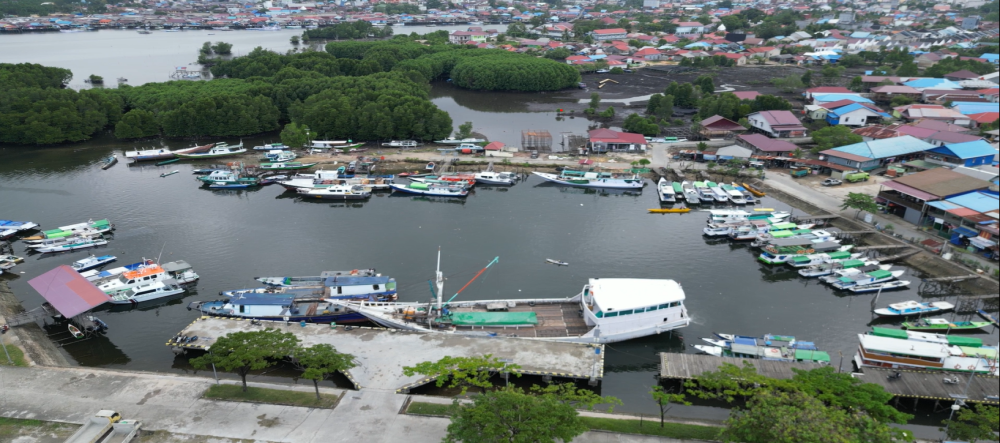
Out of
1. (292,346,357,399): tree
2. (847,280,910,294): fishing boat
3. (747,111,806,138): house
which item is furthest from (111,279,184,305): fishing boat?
(747,111,806,138): house

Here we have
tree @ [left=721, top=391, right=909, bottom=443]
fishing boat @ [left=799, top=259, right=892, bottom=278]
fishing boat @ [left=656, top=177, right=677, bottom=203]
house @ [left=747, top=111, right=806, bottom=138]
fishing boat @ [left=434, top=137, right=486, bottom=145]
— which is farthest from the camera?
house @ [left=747, top=111, right=806, bottom=138]

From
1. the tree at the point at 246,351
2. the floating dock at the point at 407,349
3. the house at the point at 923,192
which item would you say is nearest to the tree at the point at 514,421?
the floating dock at the point at 407,349

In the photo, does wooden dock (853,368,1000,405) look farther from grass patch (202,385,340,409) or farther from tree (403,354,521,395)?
grass patch (202,385,340,409)

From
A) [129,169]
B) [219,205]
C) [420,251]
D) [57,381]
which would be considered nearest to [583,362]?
[420,251]

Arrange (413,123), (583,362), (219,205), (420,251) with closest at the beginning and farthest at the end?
1. (583,362)
2. (420,251)
3. (219,205)
4. (413,123)

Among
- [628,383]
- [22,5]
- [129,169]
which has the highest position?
[22,5]

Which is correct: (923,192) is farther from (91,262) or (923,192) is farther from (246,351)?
(91,262)

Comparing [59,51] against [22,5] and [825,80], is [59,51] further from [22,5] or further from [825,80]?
[825,80]

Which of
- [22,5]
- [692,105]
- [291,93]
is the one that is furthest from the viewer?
[22,5]
